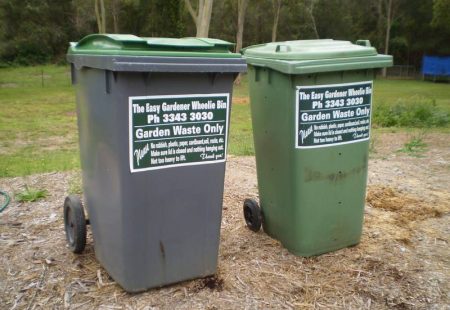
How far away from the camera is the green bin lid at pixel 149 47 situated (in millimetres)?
2838


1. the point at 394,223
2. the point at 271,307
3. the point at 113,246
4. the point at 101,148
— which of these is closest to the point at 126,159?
the point at 101,148

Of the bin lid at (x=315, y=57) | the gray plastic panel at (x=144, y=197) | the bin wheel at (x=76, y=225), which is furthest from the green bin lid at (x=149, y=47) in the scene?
the bin wheel at (x=76, y=225)

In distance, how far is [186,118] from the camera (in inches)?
121

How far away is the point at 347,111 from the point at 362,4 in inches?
1730

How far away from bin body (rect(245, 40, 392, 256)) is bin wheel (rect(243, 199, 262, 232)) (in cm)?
19

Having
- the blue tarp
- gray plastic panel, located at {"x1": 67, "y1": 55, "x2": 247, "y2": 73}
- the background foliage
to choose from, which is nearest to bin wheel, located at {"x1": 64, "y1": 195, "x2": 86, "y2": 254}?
gray plastic panel, located at {"x1": 67, "y1": 55, "x2": 247, "y2": 73}

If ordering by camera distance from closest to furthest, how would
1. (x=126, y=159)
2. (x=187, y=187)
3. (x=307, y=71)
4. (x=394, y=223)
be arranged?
(x=126, y=159), (x=187, y=187), (x=307, y=71), (x=394, y=223)

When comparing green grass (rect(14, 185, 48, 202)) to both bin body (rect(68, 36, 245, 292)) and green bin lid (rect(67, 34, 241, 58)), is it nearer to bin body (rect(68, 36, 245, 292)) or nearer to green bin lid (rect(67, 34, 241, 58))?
bin body (rect(68, 36, 245, 292))

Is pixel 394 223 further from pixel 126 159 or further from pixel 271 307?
pixel 126 159

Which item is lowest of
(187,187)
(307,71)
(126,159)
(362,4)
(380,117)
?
(380,117)

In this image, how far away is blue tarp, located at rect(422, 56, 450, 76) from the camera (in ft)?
119

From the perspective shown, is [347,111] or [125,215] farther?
[347,111]

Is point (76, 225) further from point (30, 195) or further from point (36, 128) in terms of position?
point (36, 128)

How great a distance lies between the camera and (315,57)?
345 cm
